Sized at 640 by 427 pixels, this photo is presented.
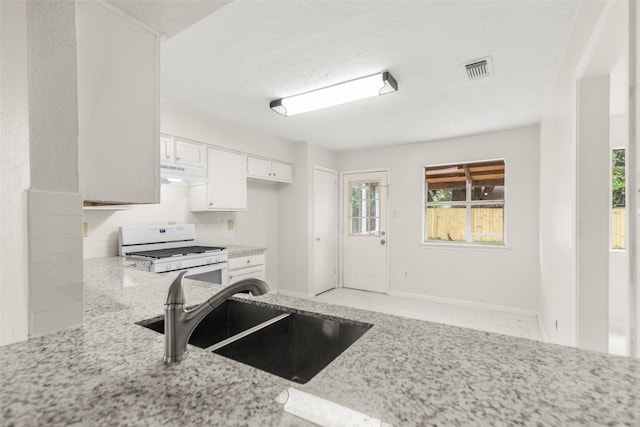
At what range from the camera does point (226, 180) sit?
3607mm

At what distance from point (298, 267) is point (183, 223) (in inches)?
71.4

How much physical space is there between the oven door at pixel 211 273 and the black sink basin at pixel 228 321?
5.32 feet

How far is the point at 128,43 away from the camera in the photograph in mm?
1033

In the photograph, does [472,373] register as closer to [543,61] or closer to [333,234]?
[543,61]

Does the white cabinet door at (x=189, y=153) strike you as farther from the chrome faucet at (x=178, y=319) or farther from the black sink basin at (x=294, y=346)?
the chrome faucet at (x=178, y=319)

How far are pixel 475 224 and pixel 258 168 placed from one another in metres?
3.20

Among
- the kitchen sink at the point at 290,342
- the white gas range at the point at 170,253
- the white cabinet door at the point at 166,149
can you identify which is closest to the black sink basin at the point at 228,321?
the kitchen sink at the point at 290,342

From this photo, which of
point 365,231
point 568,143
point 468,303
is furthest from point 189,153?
point 468,303

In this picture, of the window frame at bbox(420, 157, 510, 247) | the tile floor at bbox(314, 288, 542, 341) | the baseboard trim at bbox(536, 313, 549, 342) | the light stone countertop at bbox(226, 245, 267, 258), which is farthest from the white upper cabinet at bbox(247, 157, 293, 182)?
the baseboard trim at bbox(536, 313, 549, 342)

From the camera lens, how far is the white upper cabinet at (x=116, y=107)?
3.00ft

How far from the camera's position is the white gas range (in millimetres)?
2578

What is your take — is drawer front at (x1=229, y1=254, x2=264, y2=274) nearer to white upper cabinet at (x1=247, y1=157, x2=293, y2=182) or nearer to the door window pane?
white upper cabinet at (x1=247, y1=157, x2=293, y2=182)

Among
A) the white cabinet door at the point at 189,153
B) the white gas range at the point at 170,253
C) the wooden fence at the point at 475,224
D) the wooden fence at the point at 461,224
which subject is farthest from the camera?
the wooden fence at the point at 461,224

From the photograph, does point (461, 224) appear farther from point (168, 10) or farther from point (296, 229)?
point (168, 10)
